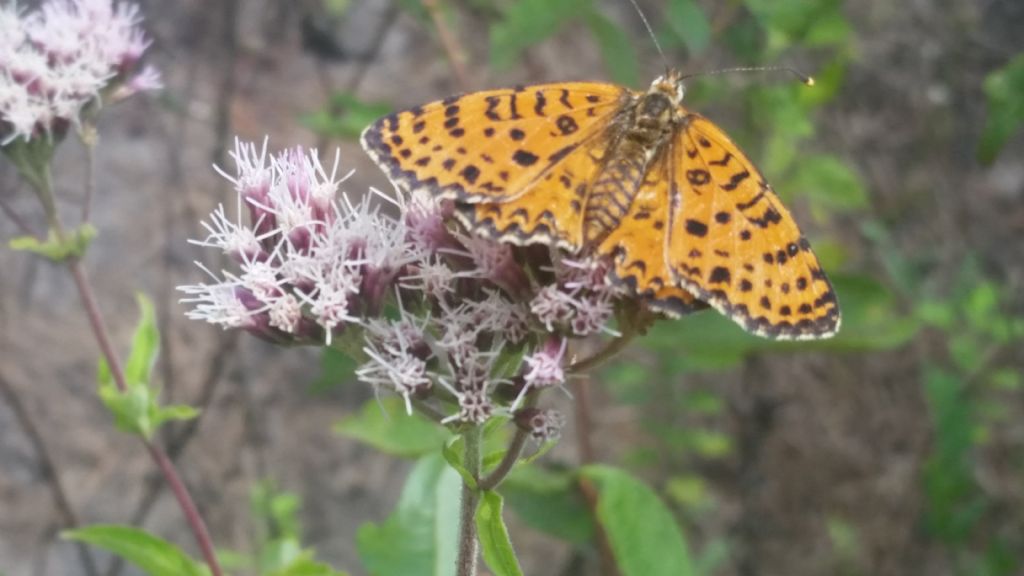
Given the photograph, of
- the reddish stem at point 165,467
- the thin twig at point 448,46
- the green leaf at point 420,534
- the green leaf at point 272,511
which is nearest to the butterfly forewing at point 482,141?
the green leaf at point 420,534

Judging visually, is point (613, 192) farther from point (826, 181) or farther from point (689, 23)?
point (826, 181)

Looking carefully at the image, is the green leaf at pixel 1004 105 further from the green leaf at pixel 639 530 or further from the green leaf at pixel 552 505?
the green leaf at pixel 552 505

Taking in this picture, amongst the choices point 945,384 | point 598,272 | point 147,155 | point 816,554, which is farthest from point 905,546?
point 147,155

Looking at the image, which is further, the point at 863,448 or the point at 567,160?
the point at 863,448

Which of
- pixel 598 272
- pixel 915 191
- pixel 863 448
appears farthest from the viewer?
pixel 915 191

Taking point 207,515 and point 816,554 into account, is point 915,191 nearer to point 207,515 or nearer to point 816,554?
point 816,554

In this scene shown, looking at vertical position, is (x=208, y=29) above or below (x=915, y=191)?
above

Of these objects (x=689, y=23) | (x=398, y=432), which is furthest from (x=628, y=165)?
(x=398, y=432)
